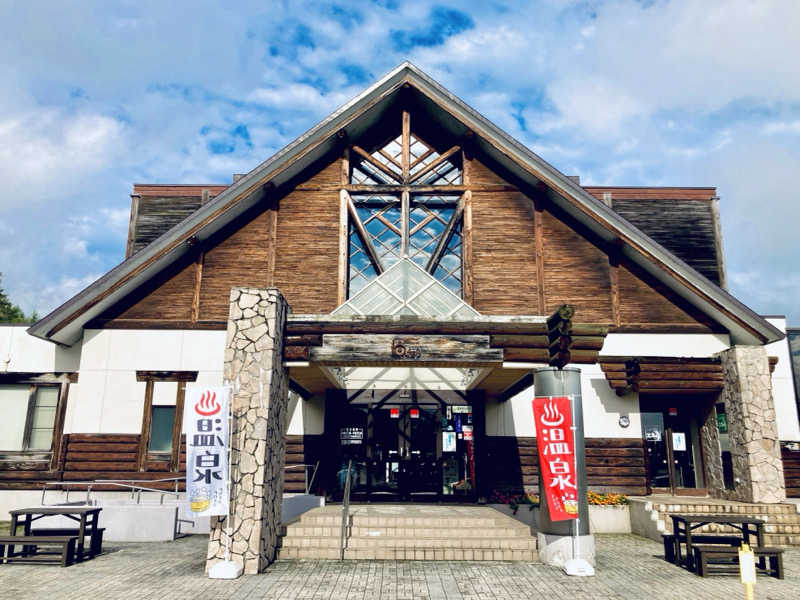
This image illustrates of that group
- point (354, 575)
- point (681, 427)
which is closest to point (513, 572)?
point (354, 575)

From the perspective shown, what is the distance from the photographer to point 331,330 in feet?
34.0

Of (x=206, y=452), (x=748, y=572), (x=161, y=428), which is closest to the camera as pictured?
(x=748, y=572)

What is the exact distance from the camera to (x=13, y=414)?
14.9 meters

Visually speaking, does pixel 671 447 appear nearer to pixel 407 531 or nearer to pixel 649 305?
pixel 649 305

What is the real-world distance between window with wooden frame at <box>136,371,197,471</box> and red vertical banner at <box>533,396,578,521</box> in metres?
9.42

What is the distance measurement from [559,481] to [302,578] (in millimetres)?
4421

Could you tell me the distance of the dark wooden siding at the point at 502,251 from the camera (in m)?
15.0

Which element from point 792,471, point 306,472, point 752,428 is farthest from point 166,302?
point 792,471

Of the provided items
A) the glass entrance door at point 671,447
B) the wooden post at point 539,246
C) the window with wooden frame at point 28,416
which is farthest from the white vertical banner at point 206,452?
the glass entrance door at point 671,447

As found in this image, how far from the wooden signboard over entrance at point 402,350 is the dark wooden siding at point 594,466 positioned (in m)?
5.12

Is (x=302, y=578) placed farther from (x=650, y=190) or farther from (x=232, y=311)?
(x=650, y=190)

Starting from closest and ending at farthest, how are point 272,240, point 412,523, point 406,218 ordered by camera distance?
point 412,523 → point 272,240 → point 406,218

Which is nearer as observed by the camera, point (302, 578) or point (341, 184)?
point (302, 578)

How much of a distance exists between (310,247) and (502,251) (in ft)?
17.6
